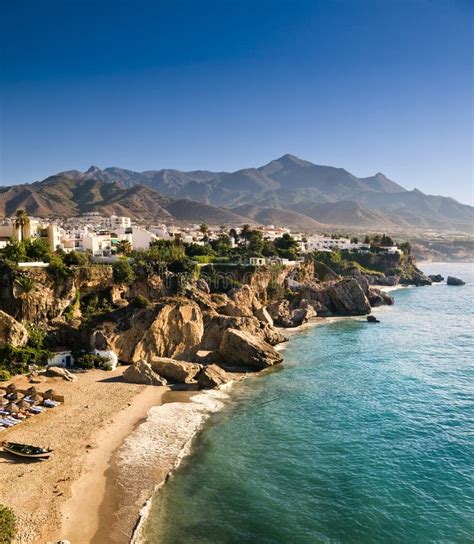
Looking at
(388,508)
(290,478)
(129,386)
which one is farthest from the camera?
(129,386)

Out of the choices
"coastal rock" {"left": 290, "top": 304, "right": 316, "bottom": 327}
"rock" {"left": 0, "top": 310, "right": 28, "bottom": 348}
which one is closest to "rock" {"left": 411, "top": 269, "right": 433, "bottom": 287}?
"coastal rock" {"left": 290, "top": 304, "right": 316, "bottom": 327}

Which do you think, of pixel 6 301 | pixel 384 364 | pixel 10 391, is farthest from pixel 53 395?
pixel 384 364

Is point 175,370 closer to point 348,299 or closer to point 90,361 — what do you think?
point 90,361

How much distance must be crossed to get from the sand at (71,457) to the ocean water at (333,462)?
10.9ft

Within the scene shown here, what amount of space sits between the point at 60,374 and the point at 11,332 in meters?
6.13

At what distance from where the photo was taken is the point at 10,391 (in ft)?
103

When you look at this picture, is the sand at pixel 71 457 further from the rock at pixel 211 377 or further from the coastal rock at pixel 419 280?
the coastal rock at pixel 419 280

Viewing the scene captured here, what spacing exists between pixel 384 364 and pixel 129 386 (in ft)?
74.9

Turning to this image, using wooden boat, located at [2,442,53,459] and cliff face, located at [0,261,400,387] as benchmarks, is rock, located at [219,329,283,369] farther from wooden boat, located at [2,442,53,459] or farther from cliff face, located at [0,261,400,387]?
wooden boat, located at [2,442,53,459]

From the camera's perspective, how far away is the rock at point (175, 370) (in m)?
37.1

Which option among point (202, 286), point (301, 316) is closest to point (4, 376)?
point (202, 286)

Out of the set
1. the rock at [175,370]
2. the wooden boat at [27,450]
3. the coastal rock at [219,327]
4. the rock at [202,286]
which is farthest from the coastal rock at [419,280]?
the wooden boat at [27,450]

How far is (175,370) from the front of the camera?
37281 mm

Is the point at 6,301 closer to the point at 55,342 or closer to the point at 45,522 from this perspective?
the point at 55,342
